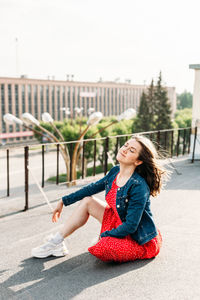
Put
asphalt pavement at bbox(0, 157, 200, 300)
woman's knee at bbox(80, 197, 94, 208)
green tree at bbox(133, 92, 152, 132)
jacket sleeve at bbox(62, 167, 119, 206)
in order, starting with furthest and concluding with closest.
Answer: green tree at bbox(133, 92, 152, 132) < jacket sleeve at bbox(62, 167, 119, 206) < woman's knee at bbox(80, 197, 94, 208) < asphalt pavement at bbox(0, 157, 200, 300)

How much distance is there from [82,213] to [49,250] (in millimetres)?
459

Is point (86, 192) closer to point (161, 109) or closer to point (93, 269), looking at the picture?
point (93, 269)

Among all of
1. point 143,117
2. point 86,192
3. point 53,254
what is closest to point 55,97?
point 143,117

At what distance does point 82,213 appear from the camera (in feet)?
9.10

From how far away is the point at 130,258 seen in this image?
2684 mm

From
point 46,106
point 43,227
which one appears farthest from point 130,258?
point 46,106

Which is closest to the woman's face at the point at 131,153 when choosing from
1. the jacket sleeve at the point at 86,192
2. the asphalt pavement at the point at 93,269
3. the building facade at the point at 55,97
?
the jacket sleeve at the point at 86,192

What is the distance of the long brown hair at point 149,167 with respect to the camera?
265cm

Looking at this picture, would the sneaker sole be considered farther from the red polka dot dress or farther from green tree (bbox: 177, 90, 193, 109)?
green tree (bbox: 177, 90, 193, 109)

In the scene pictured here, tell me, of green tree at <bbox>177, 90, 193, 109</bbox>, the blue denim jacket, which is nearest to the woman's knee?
the blue denim jacket

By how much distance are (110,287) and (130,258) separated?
39 cm

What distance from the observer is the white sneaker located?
2812mm

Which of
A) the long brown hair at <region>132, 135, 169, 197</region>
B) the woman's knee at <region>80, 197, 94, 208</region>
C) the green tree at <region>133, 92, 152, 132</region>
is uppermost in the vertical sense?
the long brown hair at <region>132, 135, 169, 197</region>

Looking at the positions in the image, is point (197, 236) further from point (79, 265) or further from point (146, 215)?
point (79, 265)
